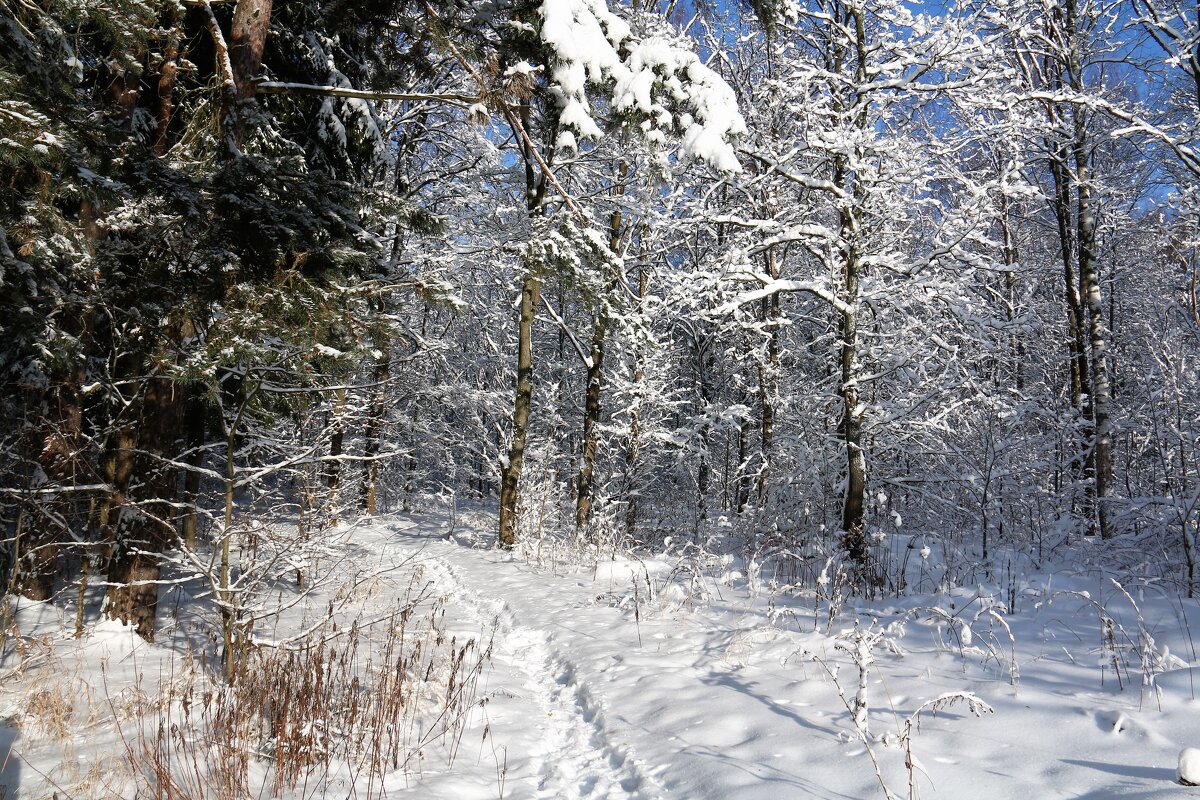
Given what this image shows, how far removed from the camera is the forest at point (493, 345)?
383 centimetres

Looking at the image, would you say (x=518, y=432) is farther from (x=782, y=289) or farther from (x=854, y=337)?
(x=854, y=337)

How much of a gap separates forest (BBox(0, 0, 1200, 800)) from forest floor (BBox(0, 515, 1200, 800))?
59 millimetres

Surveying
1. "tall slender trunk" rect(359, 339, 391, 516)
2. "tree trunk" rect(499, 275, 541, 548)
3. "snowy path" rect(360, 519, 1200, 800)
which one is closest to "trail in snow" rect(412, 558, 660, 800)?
"snowy path" rect(360, 519, 1200, 800)

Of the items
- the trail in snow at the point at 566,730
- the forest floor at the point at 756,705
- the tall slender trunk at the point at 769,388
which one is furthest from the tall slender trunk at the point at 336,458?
the tall slender trunk at the point at 769,388

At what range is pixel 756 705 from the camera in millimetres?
3840

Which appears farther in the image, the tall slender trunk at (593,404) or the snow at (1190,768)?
the tall slender trunk at (593,404)

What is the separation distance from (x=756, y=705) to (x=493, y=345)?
10.6 metres

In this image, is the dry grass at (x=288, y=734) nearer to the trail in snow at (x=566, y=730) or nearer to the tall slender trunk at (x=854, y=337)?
the trail in snow at (x=566, y=730)

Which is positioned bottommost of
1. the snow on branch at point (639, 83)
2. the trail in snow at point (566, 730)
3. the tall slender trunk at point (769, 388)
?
the trail in snow at point (566, 730)

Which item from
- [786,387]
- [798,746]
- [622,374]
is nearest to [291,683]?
[798,746]

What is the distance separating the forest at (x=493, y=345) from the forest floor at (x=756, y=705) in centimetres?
6

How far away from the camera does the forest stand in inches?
151

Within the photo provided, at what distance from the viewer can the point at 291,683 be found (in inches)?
145

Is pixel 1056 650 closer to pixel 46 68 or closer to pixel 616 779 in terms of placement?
pixel 616 779
